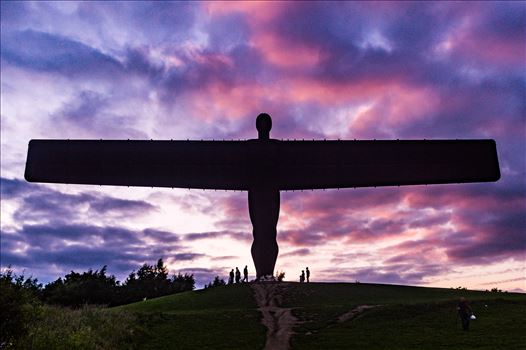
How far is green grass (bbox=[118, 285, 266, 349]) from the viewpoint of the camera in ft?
62.3

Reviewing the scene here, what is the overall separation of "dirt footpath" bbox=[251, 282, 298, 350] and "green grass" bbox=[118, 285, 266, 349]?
1.15 ft

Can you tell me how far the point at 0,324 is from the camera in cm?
1317

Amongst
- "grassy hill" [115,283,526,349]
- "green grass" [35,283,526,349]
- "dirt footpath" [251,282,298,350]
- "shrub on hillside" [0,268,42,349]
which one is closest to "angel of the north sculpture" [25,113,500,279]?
"dirt footpath" [251,282,298,350]

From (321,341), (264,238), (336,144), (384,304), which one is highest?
(336,144)

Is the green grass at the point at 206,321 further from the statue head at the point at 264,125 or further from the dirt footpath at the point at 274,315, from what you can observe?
the statue head at the point at 264,125

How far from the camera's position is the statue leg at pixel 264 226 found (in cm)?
2862

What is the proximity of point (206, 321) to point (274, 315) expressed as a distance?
10.1ft

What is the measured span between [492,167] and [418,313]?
9846mm

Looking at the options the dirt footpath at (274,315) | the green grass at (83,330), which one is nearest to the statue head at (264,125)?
the dirt footpath at (274,315)

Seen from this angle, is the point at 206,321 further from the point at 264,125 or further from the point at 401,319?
the point at 264,125

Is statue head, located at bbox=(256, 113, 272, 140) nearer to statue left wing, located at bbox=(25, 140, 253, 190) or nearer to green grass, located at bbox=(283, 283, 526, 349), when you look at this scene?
statue left wing, located at bbox=(25, 140, 253, 190)

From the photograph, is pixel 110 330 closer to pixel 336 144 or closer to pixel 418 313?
pixel 418 313

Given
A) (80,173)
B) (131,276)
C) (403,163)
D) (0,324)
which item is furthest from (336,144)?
(131,276)

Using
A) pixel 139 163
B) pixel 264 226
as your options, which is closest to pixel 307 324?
pixel 264 226
